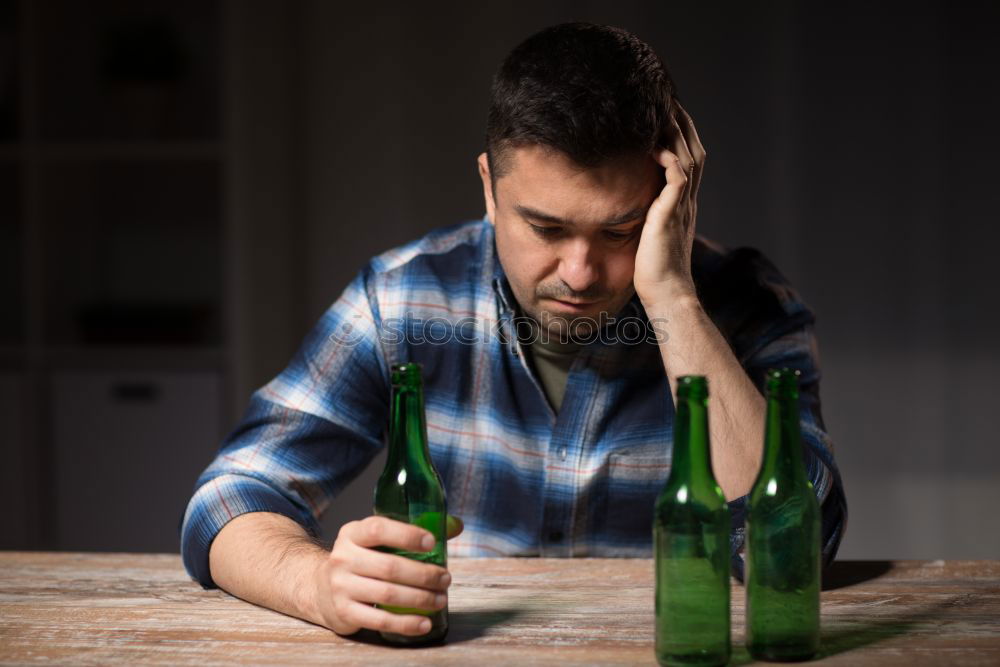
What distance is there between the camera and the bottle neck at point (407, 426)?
895 mm

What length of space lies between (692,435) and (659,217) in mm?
542

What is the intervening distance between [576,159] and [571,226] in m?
0.08

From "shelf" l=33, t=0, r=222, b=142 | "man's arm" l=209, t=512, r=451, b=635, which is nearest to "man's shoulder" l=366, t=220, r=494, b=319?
"man's arm" l=209, t=512, r=451, b=635

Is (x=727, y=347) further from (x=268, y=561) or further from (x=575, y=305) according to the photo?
(x=268, y=561)

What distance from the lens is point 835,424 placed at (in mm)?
3078

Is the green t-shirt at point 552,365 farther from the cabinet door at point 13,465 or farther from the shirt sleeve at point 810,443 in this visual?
the cabinet door at point 13,465

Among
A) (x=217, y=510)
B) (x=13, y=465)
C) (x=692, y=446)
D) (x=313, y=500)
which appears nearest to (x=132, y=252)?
(x=13, y=465)

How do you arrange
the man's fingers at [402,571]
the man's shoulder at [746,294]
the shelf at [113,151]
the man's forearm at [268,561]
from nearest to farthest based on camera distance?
the man's fingers at [402,571]
the man's forearm at [268,561]
the man's shoulder at [746,294]
the shelf at [113,151]

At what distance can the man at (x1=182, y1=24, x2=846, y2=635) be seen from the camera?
3.99ft

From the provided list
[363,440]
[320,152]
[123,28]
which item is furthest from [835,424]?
[123,28]

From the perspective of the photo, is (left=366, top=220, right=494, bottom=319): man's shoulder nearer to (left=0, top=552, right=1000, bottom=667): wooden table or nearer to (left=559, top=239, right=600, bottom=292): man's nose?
(left=559, top=239, right=600, bottom=292): man's nose

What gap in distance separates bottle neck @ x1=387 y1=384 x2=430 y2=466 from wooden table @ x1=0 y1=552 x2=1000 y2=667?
175 mm

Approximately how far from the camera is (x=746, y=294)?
4.94 feet

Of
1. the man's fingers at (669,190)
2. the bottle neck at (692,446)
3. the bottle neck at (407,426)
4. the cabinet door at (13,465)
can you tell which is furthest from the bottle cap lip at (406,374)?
the cabinet door at (13,465)
